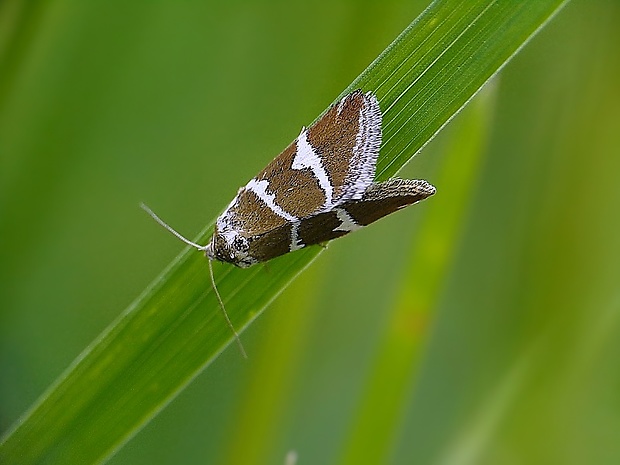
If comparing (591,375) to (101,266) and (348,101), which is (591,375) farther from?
(101,266)

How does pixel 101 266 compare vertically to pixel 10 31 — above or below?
below

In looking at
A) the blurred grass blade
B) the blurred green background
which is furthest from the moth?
the blurred green background

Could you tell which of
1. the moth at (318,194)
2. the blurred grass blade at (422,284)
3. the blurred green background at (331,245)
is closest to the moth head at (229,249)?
the moth at (318,194)

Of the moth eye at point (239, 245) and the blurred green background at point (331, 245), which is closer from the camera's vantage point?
the moth eye at point (239, 245)

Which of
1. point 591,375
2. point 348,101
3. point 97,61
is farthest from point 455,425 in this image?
point 97,61

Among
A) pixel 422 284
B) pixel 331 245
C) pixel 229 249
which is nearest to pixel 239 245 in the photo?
pixel 229 249

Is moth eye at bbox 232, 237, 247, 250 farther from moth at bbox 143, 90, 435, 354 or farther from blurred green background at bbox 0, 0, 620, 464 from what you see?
blurred green background at bbox 0, 0, 620, 464

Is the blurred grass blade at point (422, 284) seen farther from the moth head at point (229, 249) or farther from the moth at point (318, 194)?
the moth head at point (229, 249)
